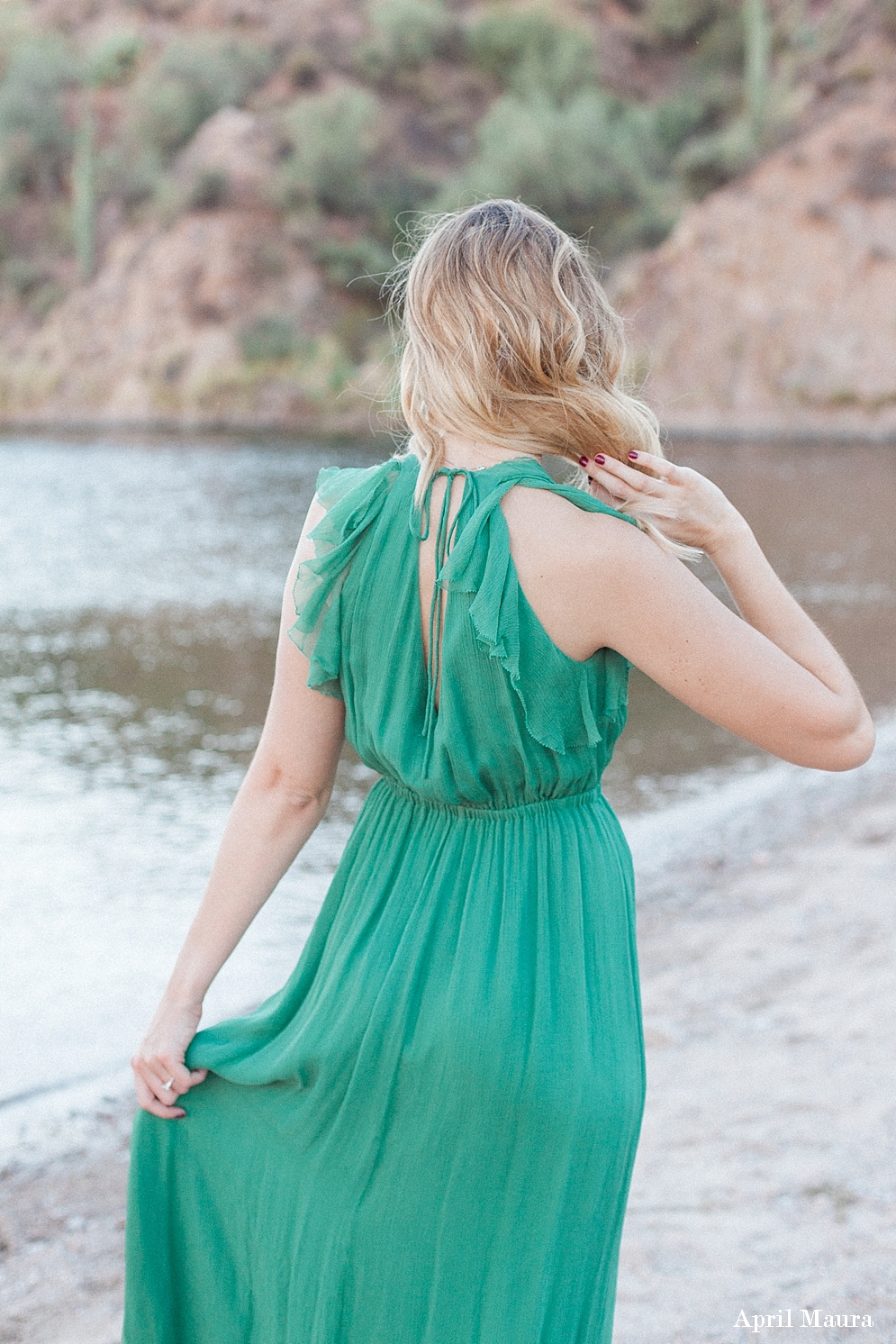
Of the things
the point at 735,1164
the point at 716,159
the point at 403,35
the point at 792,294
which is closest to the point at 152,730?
the point at 735,1164

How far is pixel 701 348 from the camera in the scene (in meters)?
28.1

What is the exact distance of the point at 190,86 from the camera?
41.6 meters

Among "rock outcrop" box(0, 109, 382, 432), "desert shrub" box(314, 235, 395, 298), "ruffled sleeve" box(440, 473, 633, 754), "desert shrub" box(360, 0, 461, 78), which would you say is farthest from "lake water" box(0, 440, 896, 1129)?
"desert shrub" box(360, 0, 461, 78)

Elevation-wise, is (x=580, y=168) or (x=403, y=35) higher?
(x=403, y=35)

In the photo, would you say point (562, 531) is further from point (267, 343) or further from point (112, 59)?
point (112, 59)

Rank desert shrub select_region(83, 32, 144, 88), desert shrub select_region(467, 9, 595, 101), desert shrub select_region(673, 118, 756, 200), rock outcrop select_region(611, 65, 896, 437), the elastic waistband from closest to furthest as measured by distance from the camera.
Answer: the elastic waistband < rock outcrop select_region(611, 65, 896, 437) < desert shrub select_region(673, 118, 756, 200) < desert shrub select_region(467, 9, 595, 101) < desert shrub select_region(83, 32, 144, 88)

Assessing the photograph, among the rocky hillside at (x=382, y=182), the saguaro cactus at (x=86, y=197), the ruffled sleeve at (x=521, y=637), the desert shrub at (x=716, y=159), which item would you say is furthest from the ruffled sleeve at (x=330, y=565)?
the saguaro cactus at (x=86, y=197)

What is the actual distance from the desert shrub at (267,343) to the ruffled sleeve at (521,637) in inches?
1307

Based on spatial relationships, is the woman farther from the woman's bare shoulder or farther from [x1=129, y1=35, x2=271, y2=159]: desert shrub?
[x1=129, y1=35, x2=271, y2=159]: desert shrub

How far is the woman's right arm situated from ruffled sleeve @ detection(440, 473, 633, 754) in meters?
0.05

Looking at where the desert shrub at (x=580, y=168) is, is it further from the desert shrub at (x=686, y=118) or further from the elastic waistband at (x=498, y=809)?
the elastic waistband at (x=498, y=809)

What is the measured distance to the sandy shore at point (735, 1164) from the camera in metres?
2.43

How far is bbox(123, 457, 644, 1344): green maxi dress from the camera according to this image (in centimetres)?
138

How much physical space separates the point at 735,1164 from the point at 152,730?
4932 millimetres
